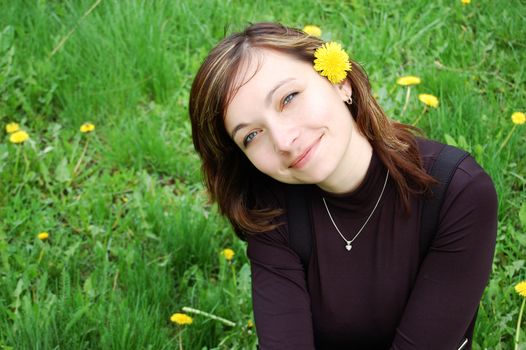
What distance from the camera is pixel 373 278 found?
181 centimetres

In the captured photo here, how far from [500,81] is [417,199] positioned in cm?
151

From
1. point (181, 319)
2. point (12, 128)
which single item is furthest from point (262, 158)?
point (12, 128)

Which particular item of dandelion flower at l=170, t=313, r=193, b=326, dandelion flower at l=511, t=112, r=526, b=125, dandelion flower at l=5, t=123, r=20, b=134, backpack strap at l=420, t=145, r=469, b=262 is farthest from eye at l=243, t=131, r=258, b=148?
dandelion flower at l=5, t=123, r=20, b=134

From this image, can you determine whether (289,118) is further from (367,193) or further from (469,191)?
(469,191)

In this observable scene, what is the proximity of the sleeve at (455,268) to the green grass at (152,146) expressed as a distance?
0.48 m

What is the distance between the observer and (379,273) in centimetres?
180

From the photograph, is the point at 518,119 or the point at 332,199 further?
the point at 518,119

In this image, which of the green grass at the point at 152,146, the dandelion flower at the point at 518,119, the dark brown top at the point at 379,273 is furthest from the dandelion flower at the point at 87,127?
the dandelion flower at the point at 518,119

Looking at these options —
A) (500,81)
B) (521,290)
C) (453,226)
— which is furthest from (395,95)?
(453,226)

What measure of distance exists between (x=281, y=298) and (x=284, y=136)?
1.44 ft

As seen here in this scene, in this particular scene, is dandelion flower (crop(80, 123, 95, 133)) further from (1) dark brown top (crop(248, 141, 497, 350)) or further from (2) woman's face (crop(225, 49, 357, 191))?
(2) woman's face (crop(225, 49, 357, 191))

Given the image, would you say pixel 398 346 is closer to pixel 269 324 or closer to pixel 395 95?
pixel 269 324

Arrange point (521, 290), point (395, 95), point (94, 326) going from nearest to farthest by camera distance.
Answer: point (521, 290) → point (94, 326) → point (395, 95)

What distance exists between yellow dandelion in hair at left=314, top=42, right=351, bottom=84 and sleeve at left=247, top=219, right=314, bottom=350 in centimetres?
41
